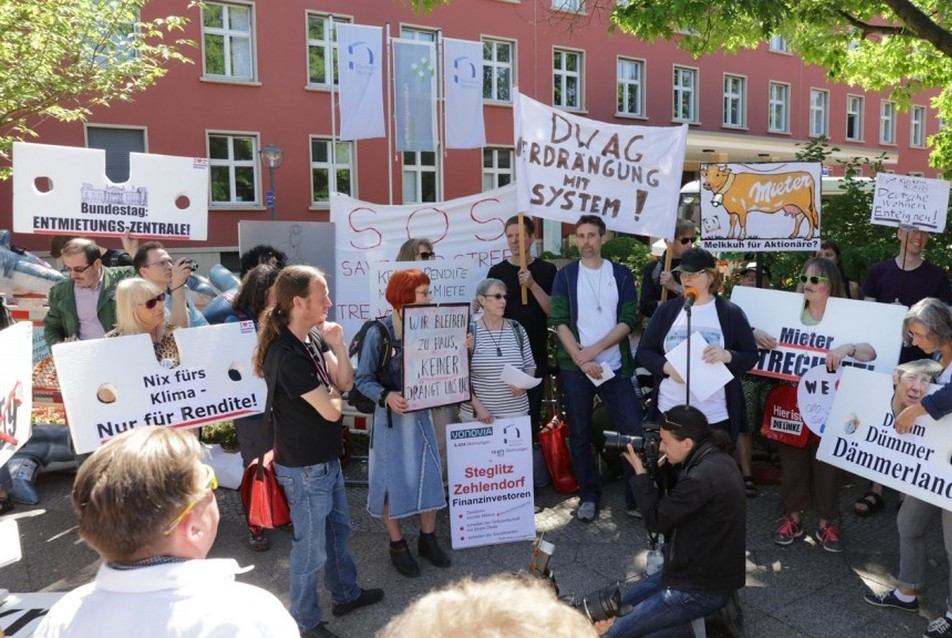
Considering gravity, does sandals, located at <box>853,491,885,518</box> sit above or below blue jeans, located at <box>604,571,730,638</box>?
below

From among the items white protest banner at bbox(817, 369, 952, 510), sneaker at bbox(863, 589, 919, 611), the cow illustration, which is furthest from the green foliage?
sneaker at bbox(863, 589, 919, 611)

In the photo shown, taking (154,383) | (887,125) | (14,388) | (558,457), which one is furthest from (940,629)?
(887,125)

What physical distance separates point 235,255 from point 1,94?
10771 mm

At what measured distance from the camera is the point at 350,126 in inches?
631

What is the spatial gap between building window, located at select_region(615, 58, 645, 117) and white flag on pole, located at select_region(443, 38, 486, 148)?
10.7 m

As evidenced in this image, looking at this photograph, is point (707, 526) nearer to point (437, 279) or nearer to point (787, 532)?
point (787, 532)

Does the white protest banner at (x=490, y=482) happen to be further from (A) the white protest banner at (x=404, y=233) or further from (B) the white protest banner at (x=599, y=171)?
(A) the white protest banner at (x=404, y=233)

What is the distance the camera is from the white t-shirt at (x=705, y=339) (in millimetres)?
4527

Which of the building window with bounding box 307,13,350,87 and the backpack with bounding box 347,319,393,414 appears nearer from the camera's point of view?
the backpack with bounding box 347,319,393,414

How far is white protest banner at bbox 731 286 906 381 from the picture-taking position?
181 inches

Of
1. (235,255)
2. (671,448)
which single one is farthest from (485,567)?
(235,255)

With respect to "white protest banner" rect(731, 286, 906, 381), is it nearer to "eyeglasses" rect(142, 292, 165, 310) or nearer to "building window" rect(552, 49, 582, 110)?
"eyeglasses" rect(142, 292, 165, 310)

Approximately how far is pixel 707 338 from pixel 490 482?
1605mm

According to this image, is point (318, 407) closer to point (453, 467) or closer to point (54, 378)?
point (453, 467)
